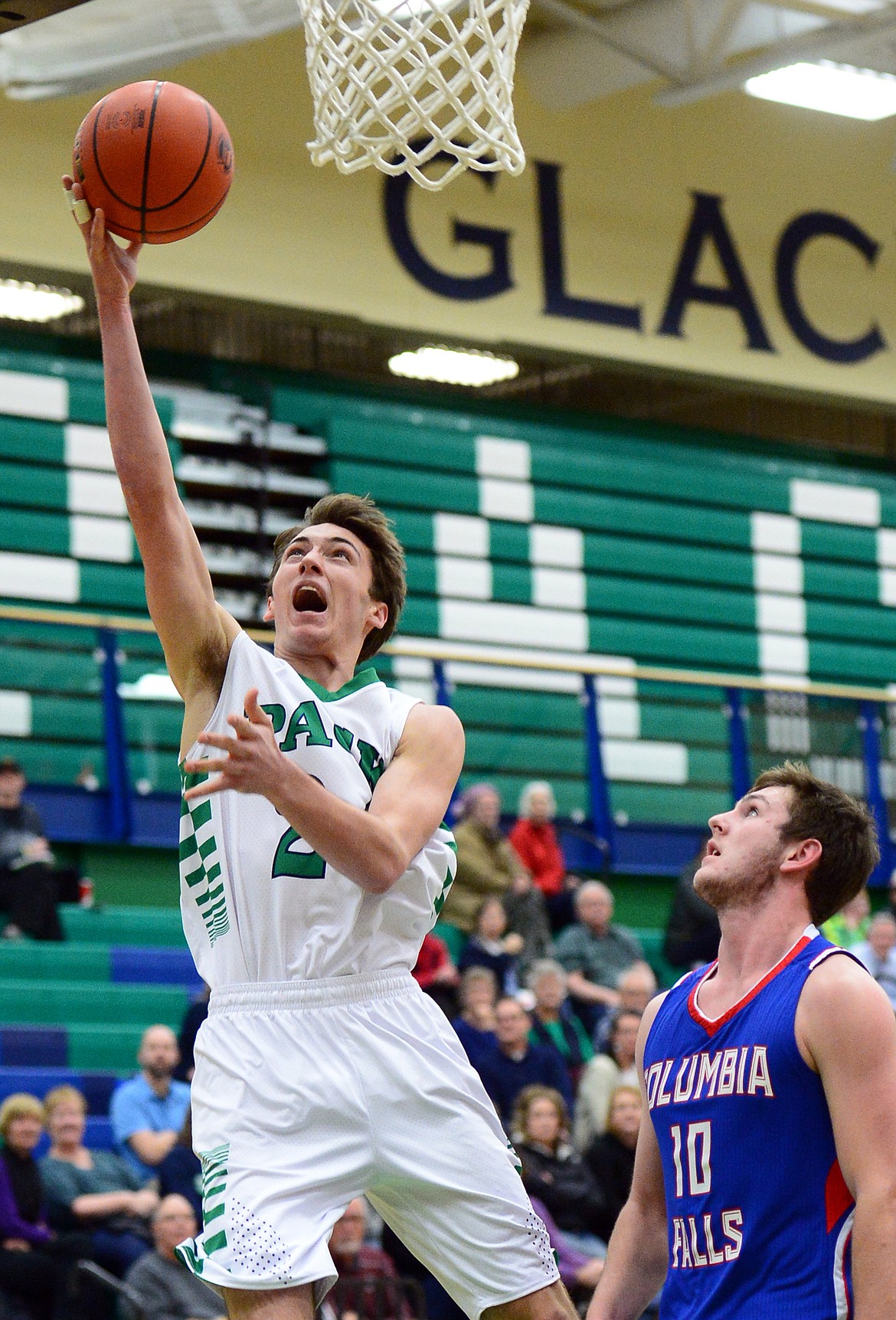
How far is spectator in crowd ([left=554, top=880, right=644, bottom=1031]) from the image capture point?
12039 mm

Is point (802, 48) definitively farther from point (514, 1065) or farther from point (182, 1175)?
point (182, 1175)

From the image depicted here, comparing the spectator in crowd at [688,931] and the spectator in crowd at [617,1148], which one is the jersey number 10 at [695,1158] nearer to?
the spectator in crowd at [617,1148]

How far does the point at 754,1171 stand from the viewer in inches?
143

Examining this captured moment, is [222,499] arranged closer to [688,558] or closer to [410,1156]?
[688,558]

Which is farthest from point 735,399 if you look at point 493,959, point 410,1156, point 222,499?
point 410,1156

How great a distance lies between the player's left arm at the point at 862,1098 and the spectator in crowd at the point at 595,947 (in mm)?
8275

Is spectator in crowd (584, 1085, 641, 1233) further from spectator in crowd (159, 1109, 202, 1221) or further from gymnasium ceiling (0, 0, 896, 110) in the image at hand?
gymnasium ceiling (0, 0, 896, 110)

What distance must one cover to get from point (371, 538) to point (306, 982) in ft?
3.15

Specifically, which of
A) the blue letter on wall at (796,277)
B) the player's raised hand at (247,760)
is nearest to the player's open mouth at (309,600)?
the player's raised hand at (247,760)

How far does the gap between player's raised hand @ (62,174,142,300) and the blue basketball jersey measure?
1765 mm

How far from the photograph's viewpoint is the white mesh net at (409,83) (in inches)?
200

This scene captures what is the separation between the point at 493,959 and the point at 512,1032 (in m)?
1.41

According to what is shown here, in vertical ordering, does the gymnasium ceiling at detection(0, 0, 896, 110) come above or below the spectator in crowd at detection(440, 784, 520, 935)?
above

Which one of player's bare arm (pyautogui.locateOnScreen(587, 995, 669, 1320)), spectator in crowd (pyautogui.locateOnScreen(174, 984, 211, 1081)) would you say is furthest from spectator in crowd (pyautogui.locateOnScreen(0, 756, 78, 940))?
player's bare arm (pyautogui.locateOnScreen(587, 995, 669, 1320))
